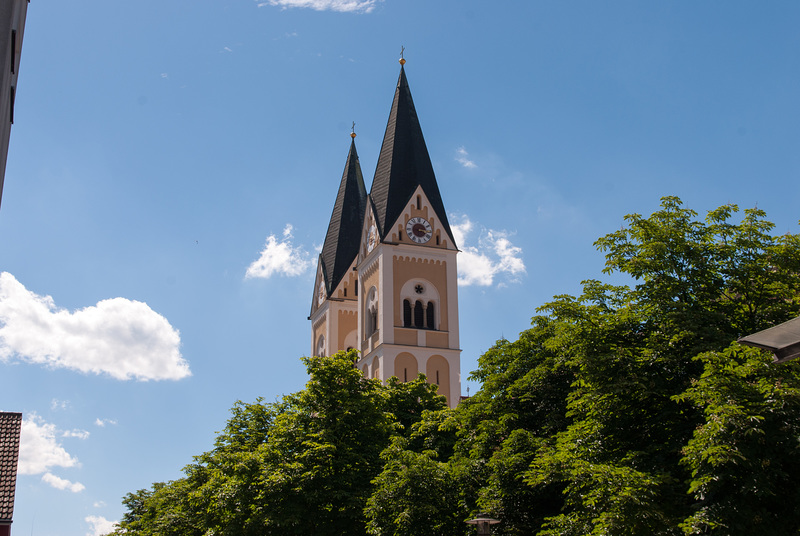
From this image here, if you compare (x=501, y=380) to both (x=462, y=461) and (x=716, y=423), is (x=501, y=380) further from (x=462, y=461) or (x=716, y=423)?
(x=716, y=423)

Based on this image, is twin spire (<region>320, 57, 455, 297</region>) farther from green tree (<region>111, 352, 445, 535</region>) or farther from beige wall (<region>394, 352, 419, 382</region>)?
green tree (<region>111, 352, 445, 535</region>)

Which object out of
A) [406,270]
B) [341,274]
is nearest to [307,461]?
[406,270]

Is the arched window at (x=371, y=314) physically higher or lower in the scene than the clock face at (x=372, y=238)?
lower

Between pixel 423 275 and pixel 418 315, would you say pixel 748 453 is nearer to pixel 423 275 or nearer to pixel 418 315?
pixel 418 315

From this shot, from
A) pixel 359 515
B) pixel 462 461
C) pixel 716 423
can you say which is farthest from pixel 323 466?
pixel 716 423

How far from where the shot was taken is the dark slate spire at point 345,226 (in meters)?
67.0

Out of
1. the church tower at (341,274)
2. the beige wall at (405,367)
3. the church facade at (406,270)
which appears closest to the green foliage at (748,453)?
the church facade at (406,270)

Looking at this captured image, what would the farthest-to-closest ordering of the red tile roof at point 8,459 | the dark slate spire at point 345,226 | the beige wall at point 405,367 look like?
the dark slate spire at point 345,226
the beige wall at point 405,367
the red tile roof at point 8,459

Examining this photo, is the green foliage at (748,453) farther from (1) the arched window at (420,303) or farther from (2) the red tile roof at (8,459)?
(1) the arched window at (420,303)

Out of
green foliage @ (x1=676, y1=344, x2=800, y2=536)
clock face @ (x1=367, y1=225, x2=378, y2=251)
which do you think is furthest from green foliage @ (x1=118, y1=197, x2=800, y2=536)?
clock face @ (x1=367, y1=225, x2=378, y2=251)

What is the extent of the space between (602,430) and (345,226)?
5217 cm

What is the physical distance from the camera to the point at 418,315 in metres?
55.8

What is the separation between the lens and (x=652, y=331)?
18297mm

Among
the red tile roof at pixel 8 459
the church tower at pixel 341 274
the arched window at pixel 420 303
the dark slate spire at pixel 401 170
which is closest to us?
the red tile roof at pixel 8 459
